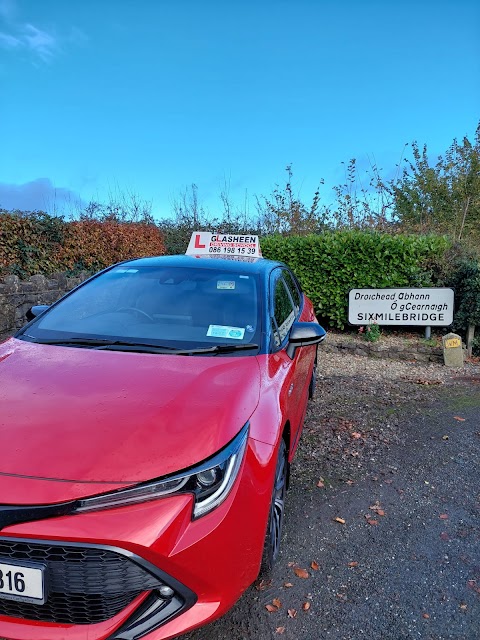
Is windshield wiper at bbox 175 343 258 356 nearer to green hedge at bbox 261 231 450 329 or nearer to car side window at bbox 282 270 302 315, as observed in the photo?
car side window at bbox 282 270 302 315

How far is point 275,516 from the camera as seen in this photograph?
2309mm

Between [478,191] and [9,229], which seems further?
[478,191]

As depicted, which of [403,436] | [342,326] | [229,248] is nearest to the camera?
[403,436]

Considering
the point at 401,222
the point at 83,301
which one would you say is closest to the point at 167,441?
the point at 83,301

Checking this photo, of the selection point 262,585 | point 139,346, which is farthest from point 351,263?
point 262,585

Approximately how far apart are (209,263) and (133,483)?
6.75 feet

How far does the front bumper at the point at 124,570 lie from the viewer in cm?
143

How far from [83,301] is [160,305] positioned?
0.53 m

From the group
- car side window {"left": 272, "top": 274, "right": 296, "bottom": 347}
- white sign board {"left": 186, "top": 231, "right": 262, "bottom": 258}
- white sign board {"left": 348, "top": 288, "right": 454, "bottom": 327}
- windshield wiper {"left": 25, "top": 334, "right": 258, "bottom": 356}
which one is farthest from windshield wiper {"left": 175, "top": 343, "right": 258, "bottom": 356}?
white sign board {"left": 348, "top": 288, "right": 454, "bottom": 327}

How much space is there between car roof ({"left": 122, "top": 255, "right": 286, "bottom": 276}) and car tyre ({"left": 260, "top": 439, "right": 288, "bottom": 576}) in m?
1.34

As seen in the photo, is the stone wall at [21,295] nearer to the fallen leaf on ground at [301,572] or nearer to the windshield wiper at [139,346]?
the windshield wiper at [139,346]

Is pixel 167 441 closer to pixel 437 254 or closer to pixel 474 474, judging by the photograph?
pixel 474 474

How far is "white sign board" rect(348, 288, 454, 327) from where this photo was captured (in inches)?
285

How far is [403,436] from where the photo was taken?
4215 mm
